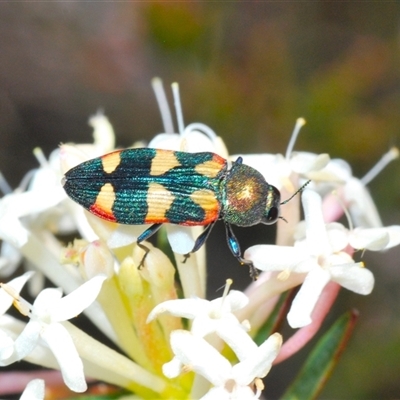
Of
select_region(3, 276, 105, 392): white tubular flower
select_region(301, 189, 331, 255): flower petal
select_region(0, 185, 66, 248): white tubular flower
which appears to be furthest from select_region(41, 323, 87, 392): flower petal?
select_region(301, 189, 331, 255): flower petal

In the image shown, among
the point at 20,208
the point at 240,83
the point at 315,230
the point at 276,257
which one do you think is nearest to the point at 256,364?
the point at 276,257

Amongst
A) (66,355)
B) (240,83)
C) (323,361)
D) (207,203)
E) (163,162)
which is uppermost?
(163,162)

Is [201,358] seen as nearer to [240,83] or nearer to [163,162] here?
[163,162]

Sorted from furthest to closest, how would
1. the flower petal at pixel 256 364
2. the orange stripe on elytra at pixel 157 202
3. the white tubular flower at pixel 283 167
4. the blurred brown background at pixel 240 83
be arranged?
1. the blurred brown background at pixel 240 83
2. the white tubular flower at pixel 283 167
3. the orange stripe on elytra at pixel 157 202
4. the flower petal at pixel 256 364

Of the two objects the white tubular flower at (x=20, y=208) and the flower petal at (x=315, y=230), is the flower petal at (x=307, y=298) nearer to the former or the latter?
the flower petal at (x=315, y=230)

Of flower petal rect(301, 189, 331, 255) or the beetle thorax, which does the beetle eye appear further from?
flower petal rect(301, 189, 331, 255)

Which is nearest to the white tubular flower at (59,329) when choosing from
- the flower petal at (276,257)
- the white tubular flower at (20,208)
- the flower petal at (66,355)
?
the flower petal at (66,355)
